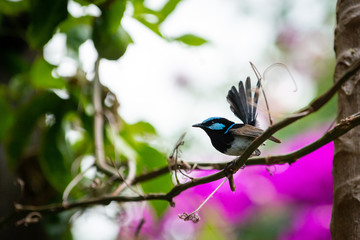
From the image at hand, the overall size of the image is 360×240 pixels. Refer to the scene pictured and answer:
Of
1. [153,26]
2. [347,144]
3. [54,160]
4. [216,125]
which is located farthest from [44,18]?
[347,144]

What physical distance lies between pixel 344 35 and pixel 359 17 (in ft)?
0.11

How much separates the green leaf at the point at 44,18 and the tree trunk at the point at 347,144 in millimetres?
563

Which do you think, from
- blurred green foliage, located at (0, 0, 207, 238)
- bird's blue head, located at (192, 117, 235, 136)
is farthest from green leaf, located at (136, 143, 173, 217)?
bird's blue head, located at (192, 117, 235, 136)

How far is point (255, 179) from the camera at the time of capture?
1.57m

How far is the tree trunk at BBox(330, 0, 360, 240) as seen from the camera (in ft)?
1.90

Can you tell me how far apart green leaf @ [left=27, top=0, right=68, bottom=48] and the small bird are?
0.50 metres

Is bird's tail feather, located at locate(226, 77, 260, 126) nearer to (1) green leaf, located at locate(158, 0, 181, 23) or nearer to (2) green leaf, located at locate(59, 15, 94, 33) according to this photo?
(1) green leaf, located at locate(158, 0, 181, 23)

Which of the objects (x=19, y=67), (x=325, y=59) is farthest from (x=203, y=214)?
(x=325, y=59)

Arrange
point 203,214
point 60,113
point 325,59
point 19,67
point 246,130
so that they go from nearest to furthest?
1. point 246,130
2. point 60,113
3. point 19,67
4. point 203,214
5. point 325,59

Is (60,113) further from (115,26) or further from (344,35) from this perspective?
(344,35)

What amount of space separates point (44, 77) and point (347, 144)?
905 mm

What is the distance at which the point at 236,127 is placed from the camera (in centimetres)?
62

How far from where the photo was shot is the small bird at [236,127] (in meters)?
0.59

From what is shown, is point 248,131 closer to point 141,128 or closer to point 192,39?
point 192,39
